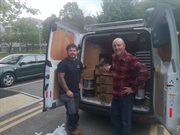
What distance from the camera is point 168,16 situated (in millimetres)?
3562

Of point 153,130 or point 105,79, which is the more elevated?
point 105,79

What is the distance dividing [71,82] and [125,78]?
3.60 feet

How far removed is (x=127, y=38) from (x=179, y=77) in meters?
2.55

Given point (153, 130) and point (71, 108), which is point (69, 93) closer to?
point (71, 108)

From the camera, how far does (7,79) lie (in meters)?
10.7

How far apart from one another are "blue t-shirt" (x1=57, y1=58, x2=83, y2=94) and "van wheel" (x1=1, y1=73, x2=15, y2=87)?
259 inches

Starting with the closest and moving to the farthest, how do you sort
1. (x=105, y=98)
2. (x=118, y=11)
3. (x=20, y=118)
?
(x=105, y=98)
(x=20, y=118)
(x=118, y=11)

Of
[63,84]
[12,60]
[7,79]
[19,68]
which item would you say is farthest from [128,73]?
[12,60]

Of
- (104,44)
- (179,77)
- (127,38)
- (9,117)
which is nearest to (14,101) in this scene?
(9,117)

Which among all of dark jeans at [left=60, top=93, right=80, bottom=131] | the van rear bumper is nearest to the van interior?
the van rear bumper

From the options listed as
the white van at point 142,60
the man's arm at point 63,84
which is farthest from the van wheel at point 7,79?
the man's arm at point 63,84

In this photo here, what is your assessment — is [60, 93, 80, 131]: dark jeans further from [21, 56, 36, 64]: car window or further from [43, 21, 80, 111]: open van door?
[21, 56, 36, 64]: car window

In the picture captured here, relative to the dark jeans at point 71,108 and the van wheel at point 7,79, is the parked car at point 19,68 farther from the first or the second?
the dark jeans at point 71,108

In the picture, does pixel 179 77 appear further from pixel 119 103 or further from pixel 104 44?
pixel 104 44
